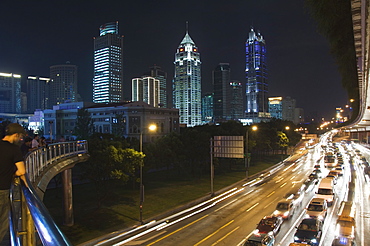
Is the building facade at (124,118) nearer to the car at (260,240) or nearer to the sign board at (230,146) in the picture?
the sign board at (230,146)

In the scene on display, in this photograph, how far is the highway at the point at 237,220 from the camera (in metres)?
21.6

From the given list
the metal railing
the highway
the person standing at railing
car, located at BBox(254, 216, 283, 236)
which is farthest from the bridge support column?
the metal railing

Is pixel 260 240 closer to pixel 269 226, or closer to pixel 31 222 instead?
pixel 269 226

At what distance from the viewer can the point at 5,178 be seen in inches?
154

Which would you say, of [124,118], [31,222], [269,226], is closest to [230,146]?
[269,226]

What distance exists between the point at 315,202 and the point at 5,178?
2823 cm

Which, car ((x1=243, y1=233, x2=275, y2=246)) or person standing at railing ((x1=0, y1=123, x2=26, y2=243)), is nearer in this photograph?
person standing at railing ((x1=0, y1=123, x2=26, y2=243))

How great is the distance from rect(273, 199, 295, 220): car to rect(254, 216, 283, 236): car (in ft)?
10.0

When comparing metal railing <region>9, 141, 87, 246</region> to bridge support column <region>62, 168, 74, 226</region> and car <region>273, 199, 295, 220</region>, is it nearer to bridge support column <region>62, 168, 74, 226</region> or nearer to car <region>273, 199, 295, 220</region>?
bridge support column <region>62, 168, 74, 226</region>

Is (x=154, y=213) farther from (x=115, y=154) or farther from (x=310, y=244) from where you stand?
(x=310, y=244)

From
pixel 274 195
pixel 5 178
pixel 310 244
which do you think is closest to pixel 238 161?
pixel 274 195

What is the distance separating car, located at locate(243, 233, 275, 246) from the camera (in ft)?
60.7

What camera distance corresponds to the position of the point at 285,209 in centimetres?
2686

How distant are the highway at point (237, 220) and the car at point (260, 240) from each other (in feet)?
5.84
